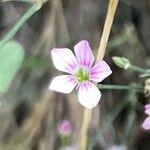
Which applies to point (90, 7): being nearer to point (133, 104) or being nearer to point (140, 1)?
point (140, 1)

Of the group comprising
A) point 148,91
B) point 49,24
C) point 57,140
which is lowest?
point 57,140

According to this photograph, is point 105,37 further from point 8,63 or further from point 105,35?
point 8,63

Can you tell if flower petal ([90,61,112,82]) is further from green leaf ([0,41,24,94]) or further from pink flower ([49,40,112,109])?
green leaf ([0,41,24,94])

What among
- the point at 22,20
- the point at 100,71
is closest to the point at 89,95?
the point at 100,71

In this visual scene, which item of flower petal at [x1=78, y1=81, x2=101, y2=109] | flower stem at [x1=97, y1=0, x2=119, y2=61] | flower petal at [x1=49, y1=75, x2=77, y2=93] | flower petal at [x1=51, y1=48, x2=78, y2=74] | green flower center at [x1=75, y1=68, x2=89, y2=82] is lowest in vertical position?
flower petal at [x1=78, y1=81, x2=101, y2=109]

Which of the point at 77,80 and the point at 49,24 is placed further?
the point at 49,24

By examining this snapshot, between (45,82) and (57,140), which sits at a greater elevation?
(45,82)

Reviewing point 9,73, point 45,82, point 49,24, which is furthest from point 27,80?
point 9,73

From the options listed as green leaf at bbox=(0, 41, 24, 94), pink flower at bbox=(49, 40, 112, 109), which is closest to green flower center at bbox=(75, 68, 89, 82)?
pink flower at bbox=(49, 40, 112, 109)
